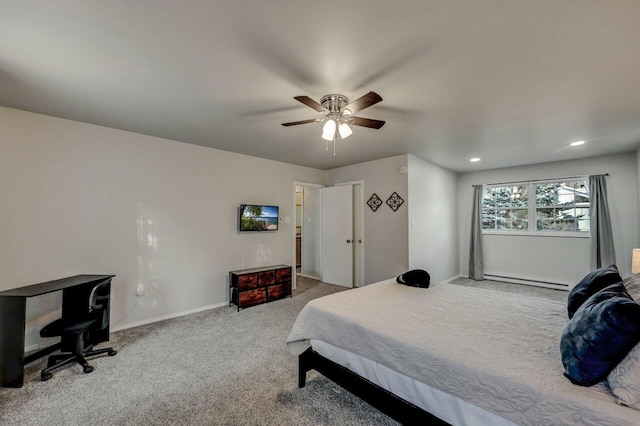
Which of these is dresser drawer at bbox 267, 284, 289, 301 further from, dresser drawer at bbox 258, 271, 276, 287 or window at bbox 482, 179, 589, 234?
window at bbox 482, 179, 589, 234

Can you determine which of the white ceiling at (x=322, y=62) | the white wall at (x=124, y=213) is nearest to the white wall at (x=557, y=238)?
the white ceiling at (x=322, y=62)

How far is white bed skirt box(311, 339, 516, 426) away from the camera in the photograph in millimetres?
1260

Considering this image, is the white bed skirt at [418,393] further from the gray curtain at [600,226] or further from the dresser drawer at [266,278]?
the gray curtain at [600,226]

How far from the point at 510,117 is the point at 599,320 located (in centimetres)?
242

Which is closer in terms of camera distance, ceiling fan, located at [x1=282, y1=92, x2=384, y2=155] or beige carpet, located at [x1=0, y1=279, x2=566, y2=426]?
beige carpet, located at [x1=0, y1=279, x2=566, y2=426]

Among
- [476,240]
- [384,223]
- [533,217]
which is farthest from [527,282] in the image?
[384,223]

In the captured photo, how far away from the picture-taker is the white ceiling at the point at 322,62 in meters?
1.43

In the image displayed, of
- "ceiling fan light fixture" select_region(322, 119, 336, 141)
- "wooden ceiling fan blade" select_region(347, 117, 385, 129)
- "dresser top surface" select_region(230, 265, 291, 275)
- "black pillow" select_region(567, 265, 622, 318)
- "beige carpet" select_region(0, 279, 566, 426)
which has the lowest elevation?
"beige carpet" select_region(0, 279, 566, 426)

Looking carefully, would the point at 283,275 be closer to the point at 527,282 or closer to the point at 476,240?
the point at 476,240

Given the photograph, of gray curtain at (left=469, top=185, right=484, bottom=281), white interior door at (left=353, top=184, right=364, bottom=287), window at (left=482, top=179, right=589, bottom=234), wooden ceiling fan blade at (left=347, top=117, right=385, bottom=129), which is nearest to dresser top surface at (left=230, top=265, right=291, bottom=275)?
white interior door at (left=353, top=184, right=364, bottom=287)

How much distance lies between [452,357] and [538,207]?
17.5ft

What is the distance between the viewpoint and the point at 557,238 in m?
4.93

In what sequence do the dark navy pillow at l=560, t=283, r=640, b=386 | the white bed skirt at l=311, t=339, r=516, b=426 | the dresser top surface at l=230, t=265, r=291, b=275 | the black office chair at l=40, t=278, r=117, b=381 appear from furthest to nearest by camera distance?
the dresser top surface at l=230, t=265, r=291, b=275, the black office chair at l=40, t=278, r=117, b=381, the white bed skirt at l=311, t=339, r=516, b=426, the dark navy pillow at l=560, t=283, r=640, b=386

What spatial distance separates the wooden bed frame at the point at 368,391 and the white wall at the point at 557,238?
519cm
